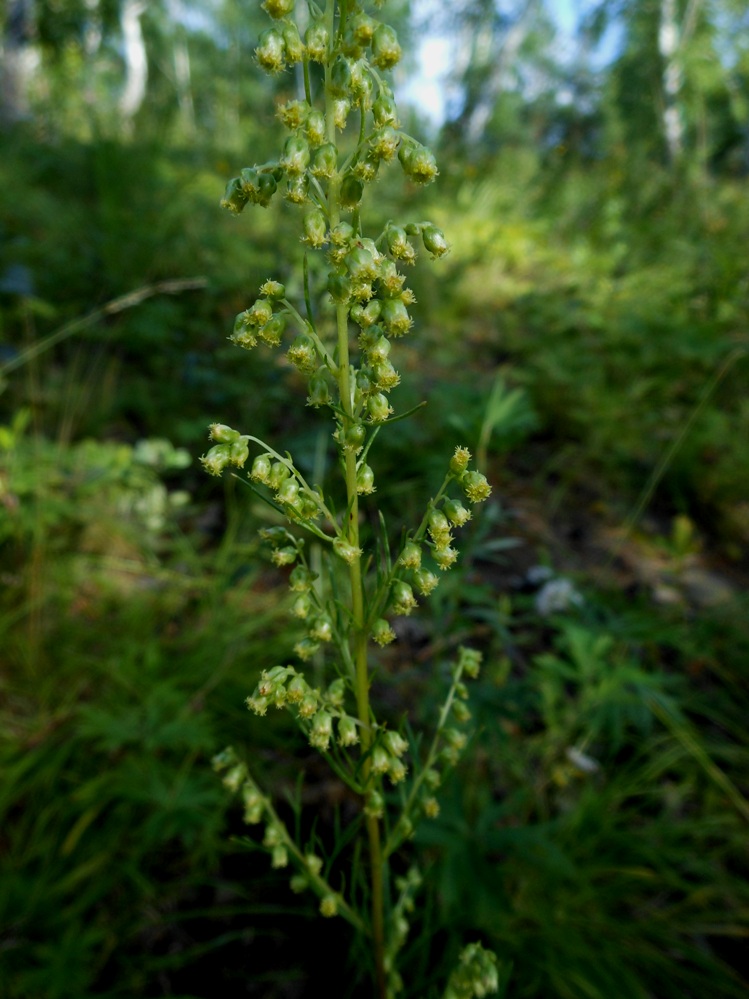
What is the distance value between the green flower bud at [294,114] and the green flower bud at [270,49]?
0.06 m

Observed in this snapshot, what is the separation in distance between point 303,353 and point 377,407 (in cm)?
12

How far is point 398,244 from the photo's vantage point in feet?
2.85

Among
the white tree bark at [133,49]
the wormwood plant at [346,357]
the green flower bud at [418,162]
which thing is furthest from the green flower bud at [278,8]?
the white tree bark at [133,49]

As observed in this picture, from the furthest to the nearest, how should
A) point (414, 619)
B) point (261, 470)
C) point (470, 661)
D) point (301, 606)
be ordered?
point (414, 619) → point (470, 661) → point (301, 606) → point (261, 470)

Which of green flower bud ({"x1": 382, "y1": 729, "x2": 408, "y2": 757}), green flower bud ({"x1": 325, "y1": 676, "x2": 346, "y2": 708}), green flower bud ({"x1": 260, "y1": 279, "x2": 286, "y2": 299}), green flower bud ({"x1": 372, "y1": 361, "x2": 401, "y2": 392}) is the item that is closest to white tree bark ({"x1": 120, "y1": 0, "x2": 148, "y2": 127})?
green flower bud ({"x1": 260, "y1": 279, "x2": 286, "y2": 299})

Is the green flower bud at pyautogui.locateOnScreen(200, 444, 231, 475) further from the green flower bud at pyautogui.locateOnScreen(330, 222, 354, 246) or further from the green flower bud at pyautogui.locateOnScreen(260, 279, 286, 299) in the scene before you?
the green flower bud at pyautogui.locateOnScreen(330, 222, 354, 246)

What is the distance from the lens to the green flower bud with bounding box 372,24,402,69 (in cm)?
78

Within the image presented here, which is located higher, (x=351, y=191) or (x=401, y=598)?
(x=351, y=191)

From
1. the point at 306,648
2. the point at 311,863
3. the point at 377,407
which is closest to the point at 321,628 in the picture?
the point at 306,648

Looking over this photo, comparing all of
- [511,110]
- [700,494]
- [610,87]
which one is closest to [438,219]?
[700,494]

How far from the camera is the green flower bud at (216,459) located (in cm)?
90

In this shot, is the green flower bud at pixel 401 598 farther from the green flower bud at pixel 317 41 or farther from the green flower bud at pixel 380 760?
the green flower bud at pixel 317 41

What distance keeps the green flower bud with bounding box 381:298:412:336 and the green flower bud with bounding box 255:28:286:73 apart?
32 centimetres

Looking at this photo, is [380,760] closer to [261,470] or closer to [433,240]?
[261,470]
